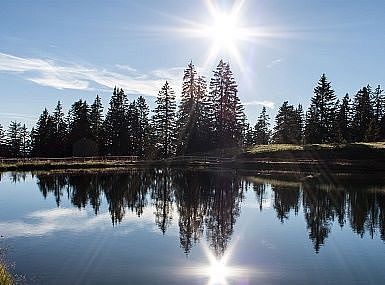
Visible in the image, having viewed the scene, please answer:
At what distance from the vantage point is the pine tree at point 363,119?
83381 mm

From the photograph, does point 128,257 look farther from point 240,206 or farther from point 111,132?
point 111,132

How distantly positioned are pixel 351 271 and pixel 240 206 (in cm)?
1643

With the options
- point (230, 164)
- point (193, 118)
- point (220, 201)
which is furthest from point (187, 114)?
point (220, 201)

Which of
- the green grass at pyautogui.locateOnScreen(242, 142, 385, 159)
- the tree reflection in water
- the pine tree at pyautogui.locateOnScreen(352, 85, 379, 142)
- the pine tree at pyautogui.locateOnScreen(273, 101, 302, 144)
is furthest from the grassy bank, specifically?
the pine tree at pyautogui.locateOnScreen(273, 101, 302, 144)

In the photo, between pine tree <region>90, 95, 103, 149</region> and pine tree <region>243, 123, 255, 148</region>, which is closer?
pine tree <region>90, 95, 103, 149</region>

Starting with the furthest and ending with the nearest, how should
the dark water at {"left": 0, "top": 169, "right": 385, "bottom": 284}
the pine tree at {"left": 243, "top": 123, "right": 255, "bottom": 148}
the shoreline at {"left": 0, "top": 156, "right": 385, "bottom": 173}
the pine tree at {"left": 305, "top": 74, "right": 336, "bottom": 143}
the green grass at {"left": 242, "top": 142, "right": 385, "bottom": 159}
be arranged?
the pine tree at {"left": 243, "top": 123, "right": 255, "bottom": 148}
the pine tree at {"left": 305, "top": 74, "right": 336, "bottom": 143}
the green grass at {"left": 242, "top": 142, "right": 385, "bottom": 159}
the shoreline at {"left": 0, "top": 156, "right": 385, "bottom": 173}
the dark water at {"left": 0, "top": 169, "right": 385, "bottom": 284}

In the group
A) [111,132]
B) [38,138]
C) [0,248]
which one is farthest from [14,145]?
[0,248]

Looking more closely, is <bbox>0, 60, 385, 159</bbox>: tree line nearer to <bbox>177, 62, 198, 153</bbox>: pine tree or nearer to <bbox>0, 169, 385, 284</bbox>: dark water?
<bbox>177, 62, 198, 153</bbox>: pine tree

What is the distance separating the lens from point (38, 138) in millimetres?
98750

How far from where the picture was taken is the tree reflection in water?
23.2m

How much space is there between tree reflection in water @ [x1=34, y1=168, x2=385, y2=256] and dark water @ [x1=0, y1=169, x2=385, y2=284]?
0.08 m

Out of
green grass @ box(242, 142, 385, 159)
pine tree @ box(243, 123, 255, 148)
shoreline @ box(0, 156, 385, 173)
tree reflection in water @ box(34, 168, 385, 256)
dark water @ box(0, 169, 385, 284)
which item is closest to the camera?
dark water @ box(0, 169, 385, 284)

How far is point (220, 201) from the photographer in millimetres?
33031

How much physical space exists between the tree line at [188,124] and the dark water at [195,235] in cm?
4465
